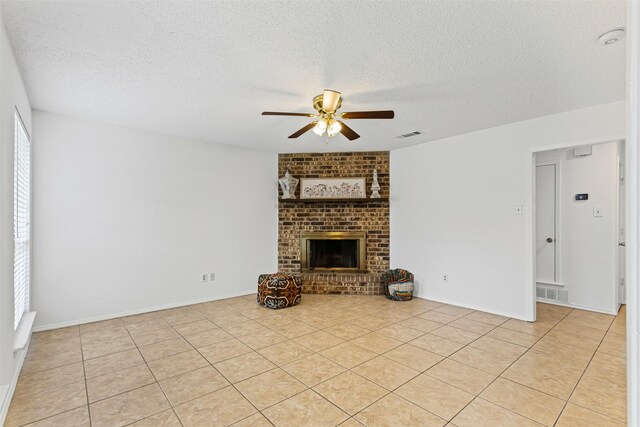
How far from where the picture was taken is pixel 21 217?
2.77 metres

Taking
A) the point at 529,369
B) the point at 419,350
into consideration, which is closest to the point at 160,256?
the point at 419,350

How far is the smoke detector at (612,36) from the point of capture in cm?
190

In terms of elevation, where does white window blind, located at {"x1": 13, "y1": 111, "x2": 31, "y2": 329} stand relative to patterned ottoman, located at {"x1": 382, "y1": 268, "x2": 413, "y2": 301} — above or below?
above

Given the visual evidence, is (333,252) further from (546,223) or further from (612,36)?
(612,36)

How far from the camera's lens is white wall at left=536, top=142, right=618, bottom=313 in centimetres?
388

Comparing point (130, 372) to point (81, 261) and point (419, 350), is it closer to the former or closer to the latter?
point (81, 261)

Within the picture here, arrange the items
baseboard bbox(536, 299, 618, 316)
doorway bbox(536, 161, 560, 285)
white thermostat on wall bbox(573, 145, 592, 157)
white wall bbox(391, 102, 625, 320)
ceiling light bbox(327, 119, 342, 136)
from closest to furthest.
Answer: ceiling light bbox(327, 119, 342, 136) → white wall bbox(391, 102, 625, 320) → baseboard bbox(536, 299, 618, 316) → white thermostat on wall bbox(573, 145, 592, 157) → doorway bbox(536, 161, 560, 285)

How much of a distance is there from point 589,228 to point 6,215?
5.91m

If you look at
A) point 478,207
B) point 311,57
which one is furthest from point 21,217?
point 478,207

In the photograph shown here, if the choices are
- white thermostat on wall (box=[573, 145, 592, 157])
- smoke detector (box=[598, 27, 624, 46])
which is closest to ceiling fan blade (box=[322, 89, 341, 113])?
smoke detector (box=[598, 27, 624, 46])

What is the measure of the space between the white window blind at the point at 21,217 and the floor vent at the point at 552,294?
595cm

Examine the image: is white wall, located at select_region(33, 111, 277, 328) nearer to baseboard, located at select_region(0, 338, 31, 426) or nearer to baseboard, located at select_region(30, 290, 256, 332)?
baseboard, located at select_region(30, 290, 256, 332)

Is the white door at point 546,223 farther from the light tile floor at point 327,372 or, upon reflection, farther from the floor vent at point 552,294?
the light tile floor at point 327,372

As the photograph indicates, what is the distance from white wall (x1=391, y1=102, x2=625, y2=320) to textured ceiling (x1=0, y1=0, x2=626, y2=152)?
11.9 inches
